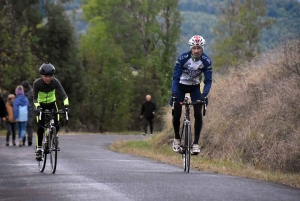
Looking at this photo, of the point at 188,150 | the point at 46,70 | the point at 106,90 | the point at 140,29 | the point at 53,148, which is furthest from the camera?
the point at 140,29

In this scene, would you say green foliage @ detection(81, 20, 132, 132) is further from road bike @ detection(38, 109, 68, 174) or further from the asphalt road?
road bike @ detection(38, 109, 68, 174)

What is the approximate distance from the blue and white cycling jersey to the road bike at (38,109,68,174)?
2046 millimetres

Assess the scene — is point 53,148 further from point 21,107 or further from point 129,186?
point 21,107

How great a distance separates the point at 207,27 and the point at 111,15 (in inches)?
2488

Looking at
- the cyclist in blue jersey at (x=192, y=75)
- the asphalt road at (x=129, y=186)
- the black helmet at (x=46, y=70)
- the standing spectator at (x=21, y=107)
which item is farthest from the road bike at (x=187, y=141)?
the standing spectator at (x=21, y=107)

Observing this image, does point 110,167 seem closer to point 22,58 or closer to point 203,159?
point 203,159

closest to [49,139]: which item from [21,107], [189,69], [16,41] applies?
[189,69]

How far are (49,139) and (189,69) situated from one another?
2686 millimetres

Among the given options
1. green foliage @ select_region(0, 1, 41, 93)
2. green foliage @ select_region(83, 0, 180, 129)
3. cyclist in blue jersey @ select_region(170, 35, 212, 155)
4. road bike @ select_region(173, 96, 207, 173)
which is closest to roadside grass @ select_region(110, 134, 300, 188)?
road bike @ select_region(173, 96, 207, 173)

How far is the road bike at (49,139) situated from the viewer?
13422mm

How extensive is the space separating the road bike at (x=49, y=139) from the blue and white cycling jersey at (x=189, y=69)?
2046 millimetres

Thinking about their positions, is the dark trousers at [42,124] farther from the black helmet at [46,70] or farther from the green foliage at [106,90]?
the green foliage at [106,90]

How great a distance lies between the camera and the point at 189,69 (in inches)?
547

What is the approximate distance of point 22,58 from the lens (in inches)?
1975
